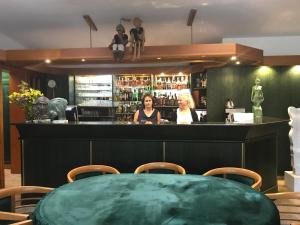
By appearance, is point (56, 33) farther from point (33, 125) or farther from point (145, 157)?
point (145, 157)

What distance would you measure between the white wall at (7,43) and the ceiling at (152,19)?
2.6 inches

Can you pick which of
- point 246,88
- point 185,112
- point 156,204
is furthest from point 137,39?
point 156,204

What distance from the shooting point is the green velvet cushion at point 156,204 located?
1.77m

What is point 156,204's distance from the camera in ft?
6.51

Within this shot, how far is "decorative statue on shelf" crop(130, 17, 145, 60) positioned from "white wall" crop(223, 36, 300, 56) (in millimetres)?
A: 2128

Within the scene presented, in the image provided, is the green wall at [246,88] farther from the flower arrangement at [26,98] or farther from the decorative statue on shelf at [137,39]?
the flower arrangement at [26,98]

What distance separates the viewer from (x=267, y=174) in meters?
4.57

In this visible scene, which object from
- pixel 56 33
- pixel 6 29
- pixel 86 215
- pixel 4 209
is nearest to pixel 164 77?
pixel 56 33

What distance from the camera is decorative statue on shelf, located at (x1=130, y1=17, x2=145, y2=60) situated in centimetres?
526

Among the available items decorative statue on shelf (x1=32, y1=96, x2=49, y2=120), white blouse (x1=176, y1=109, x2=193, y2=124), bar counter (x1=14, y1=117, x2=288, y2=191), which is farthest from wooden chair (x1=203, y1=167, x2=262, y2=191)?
decorative statue on shelf (x1=32, y1=96, x2=49, y2=120)

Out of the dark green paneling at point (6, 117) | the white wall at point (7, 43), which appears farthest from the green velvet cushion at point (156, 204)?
the dark green paneling at point (6, 117)

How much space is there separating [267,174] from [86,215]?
3.41m

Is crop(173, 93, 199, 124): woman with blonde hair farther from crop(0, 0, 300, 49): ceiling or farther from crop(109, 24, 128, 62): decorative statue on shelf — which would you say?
crop(0, 0, 300, 49): ceiling

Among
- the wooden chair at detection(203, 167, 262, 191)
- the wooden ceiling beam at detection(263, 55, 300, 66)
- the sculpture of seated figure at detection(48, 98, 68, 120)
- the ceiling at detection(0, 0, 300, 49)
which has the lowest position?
the wooden chair at detection(203, 167, 262, 191)
